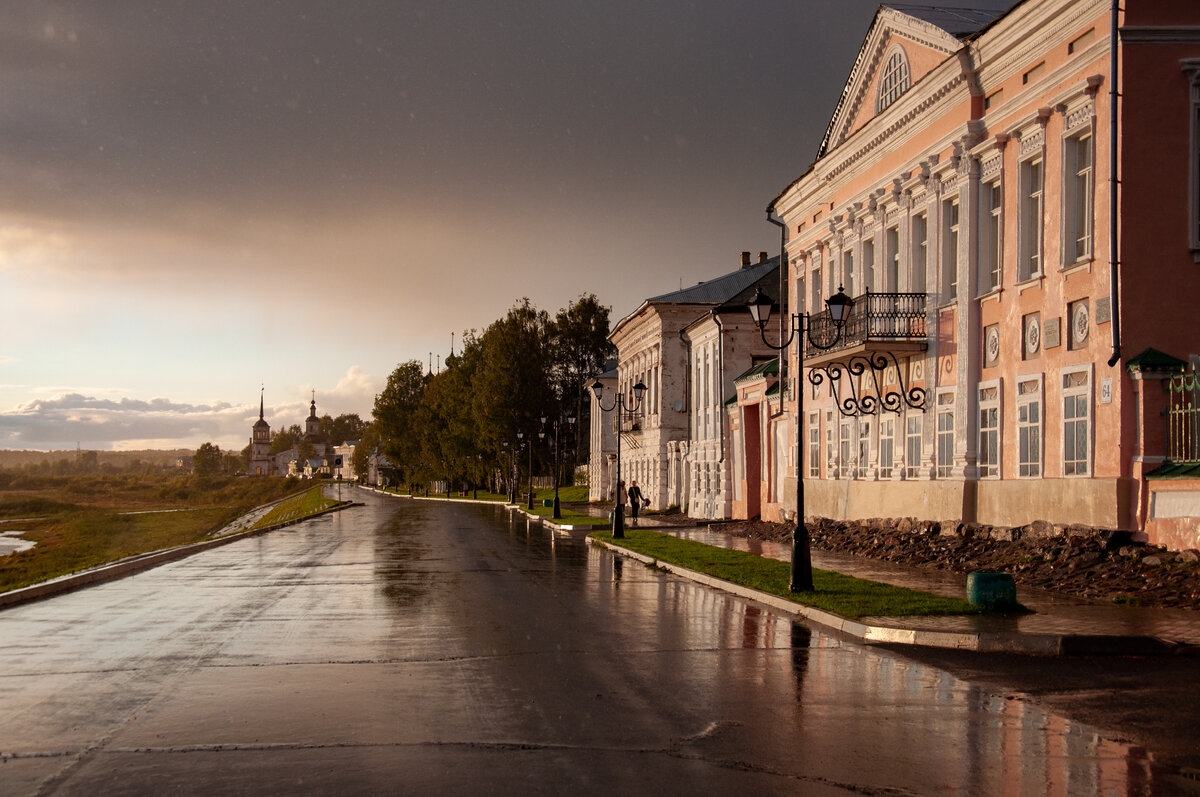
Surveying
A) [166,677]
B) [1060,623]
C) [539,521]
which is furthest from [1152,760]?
[539,521]

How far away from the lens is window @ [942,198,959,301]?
24.2 m

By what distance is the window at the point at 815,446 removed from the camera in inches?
1293

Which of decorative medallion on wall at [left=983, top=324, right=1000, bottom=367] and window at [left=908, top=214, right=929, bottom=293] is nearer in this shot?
decorative medallion on wall at [left=983, top=324, right=1000, bottom=367]

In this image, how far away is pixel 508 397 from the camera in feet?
309

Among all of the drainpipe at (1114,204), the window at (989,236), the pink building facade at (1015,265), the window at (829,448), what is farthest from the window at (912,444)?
the drainpipe at (1114,204)

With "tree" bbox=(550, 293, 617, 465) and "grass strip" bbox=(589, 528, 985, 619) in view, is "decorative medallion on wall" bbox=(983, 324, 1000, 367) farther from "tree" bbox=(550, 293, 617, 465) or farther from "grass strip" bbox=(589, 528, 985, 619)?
"tree" bbox=(550, 293, 617, 465)

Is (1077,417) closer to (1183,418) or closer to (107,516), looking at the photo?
(1183,418)

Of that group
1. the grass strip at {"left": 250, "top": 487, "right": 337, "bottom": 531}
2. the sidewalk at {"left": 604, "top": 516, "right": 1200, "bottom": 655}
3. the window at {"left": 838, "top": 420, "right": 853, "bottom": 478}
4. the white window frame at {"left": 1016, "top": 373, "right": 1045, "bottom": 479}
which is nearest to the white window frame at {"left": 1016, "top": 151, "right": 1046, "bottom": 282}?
the white window frame at {"left": 1016, "top": 373, "right": 1045, "bottom": 479}

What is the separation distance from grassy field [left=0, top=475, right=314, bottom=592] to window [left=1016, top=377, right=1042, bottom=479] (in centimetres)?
1938

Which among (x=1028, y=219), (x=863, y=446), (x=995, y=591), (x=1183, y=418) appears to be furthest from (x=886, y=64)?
(x=995, y=591)

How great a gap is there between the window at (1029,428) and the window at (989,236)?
2588 mm

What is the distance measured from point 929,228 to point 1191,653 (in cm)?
1536

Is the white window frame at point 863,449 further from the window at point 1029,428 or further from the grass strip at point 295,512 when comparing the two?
the grass strip at point 295,512

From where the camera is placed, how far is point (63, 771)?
665 cm
